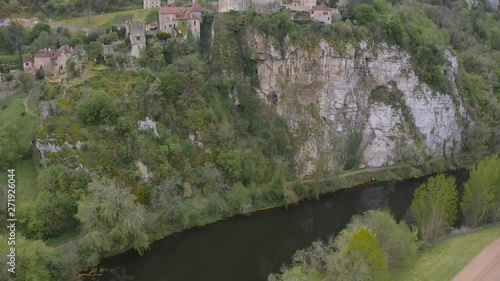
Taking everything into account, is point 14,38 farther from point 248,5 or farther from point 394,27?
point 394,27

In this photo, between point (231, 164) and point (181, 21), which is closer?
point (231, 164)

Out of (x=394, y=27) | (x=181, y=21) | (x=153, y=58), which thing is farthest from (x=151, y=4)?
(x=394, y=27)

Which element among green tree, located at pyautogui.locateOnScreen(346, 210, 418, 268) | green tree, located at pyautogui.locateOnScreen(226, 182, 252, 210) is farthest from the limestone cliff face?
green tree, located at pyautogui.locateOnScreen(346, 210, 418, 268)

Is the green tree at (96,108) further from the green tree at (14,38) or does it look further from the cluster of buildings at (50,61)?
the green tree at (14,38)

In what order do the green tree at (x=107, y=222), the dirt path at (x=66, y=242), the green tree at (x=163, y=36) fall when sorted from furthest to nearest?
the green tree at (x=163, y=36)
the dirt path at (x=66, y=242)
the green tree at (x=107, y=222)

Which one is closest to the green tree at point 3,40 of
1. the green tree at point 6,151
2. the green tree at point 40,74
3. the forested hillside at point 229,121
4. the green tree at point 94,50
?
the forested hillside at point 229,121

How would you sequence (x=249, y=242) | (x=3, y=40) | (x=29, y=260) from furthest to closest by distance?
(x=3, y=40) → (x=249, y=242) → (x=29, y=260)

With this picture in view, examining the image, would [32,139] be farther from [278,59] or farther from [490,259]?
[490,259]
